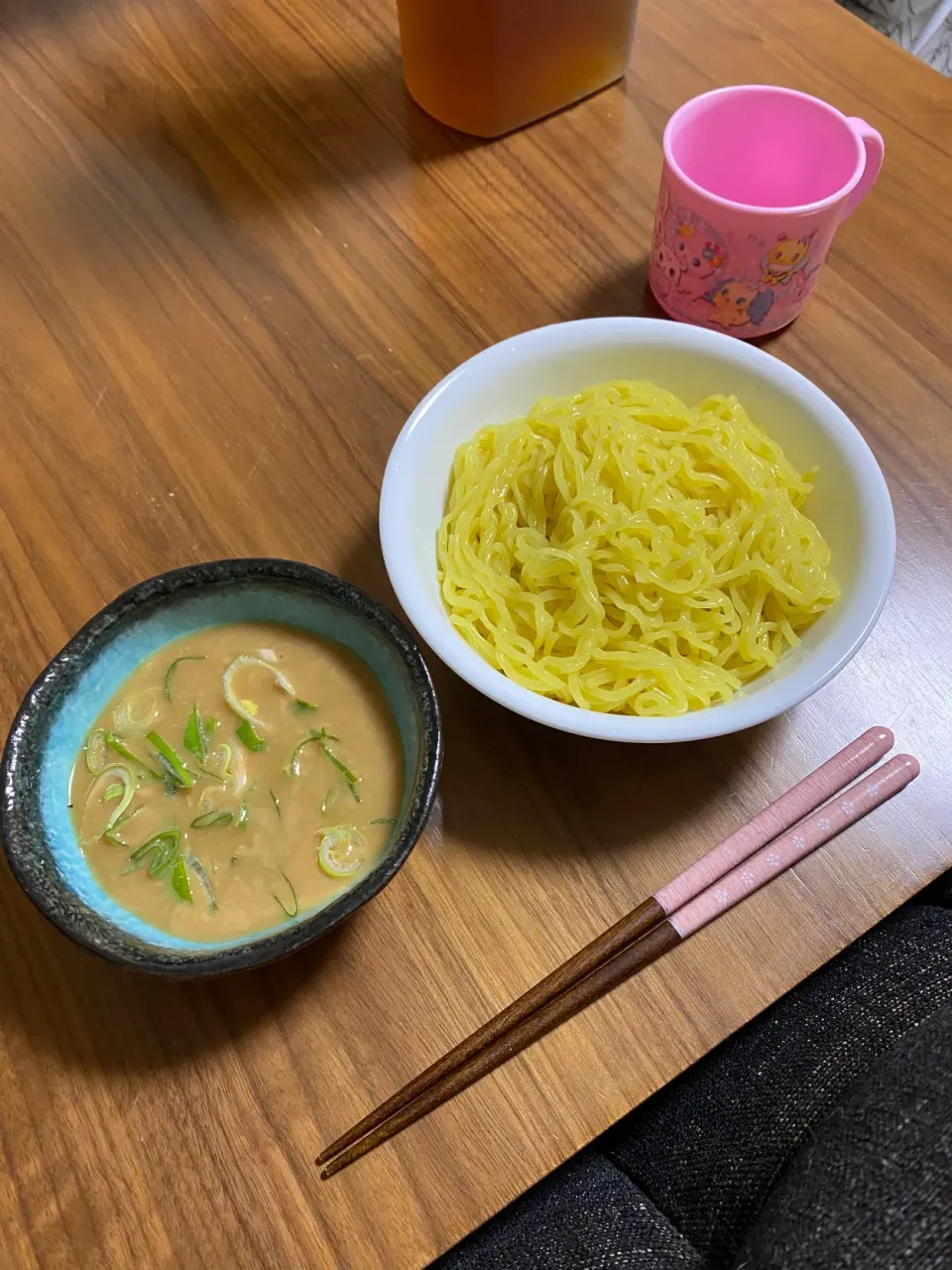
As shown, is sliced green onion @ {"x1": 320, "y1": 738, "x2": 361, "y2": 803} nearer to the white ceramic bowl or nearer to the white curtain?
the white ceramic bowl

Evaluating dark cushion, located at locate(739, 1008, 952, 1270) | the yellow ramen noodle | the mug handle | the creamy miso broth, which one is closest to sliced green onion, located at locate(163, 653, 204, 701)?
the creamy miso broth

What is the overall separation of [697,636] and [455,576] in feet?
0.75

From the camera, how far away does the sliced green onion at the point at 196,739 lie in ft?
2.50

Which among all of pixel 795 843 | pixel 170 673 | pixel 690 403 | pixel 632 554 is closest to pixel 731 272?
pixel 690 403

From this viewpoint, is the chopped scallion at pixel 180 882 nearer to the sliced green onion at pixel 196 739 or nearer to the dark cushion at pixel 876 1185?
the sliced green onion at pixel 196 739

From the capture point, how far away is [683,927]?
29.9 inches

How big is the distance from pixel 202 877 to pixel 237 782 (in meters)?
0.08

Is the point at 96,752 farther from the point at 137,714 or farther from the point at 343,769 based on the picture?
the point at 343,769

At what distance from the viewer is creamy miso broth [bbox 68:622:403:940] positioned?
716 mm

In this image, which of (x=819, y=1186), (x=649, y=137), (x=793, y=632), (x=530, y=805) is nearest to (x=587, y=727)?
(x=530, y=805)

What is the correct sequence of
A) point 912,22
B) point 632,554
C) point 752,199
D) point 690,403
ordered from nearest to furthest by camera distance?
point 632,554
point 690,403
point 752,199
point 912,22

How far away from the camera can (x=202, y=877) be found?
0.72m

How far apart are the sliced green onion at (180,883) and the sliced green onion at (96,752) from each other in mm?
110

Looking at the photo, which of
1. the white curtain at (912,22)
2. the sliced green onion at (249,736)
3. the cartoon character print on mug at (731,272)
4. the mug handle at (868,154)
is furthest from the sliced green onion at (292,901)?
the white curtain at (912,22)
